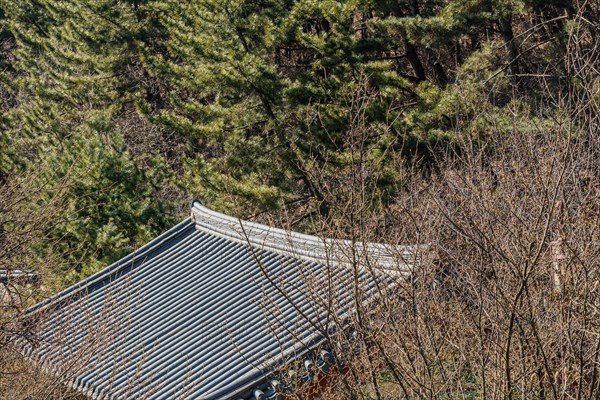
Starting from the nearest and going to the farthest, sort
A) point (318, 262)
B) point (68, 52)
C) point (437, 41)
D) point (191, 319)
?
point (318, 262) → point (191, 319) → point (437, 41) → point (68, 52)

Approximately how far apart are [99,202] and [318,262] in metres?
6.95

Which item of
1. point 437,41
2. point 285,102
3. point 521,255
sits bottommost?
point 285,102

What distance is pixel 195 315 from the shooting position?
1107cm

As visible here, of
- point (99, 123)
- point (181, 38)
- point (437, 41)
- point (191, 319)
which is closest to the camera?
point (191, 319)

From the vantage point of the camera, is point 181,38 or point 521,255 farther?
point 181,38

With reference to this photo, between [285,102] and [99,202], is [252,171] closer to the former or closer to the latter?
[285,102]

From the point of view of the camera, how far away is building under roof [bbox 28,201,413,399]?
339 inches

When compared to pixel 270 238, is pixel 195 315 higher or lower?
lower

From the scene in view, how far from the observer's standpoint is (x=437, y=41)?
49.6ft

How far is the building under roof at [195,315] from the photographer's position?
8609 millimetres

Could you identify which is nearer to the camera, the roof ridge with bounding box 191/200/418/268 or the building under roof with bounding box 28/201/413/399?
the roof ridge with bounding box 191/200/418/268

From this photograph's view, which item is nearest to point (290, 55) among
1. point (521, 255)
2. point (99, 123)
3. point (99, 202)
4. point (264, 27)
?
point (264, 27)

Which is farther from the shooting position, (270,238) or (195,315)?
(270,238)

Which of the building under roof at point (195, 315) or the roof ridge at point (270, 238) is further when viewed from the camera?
the building under roof at point (195, 315)
